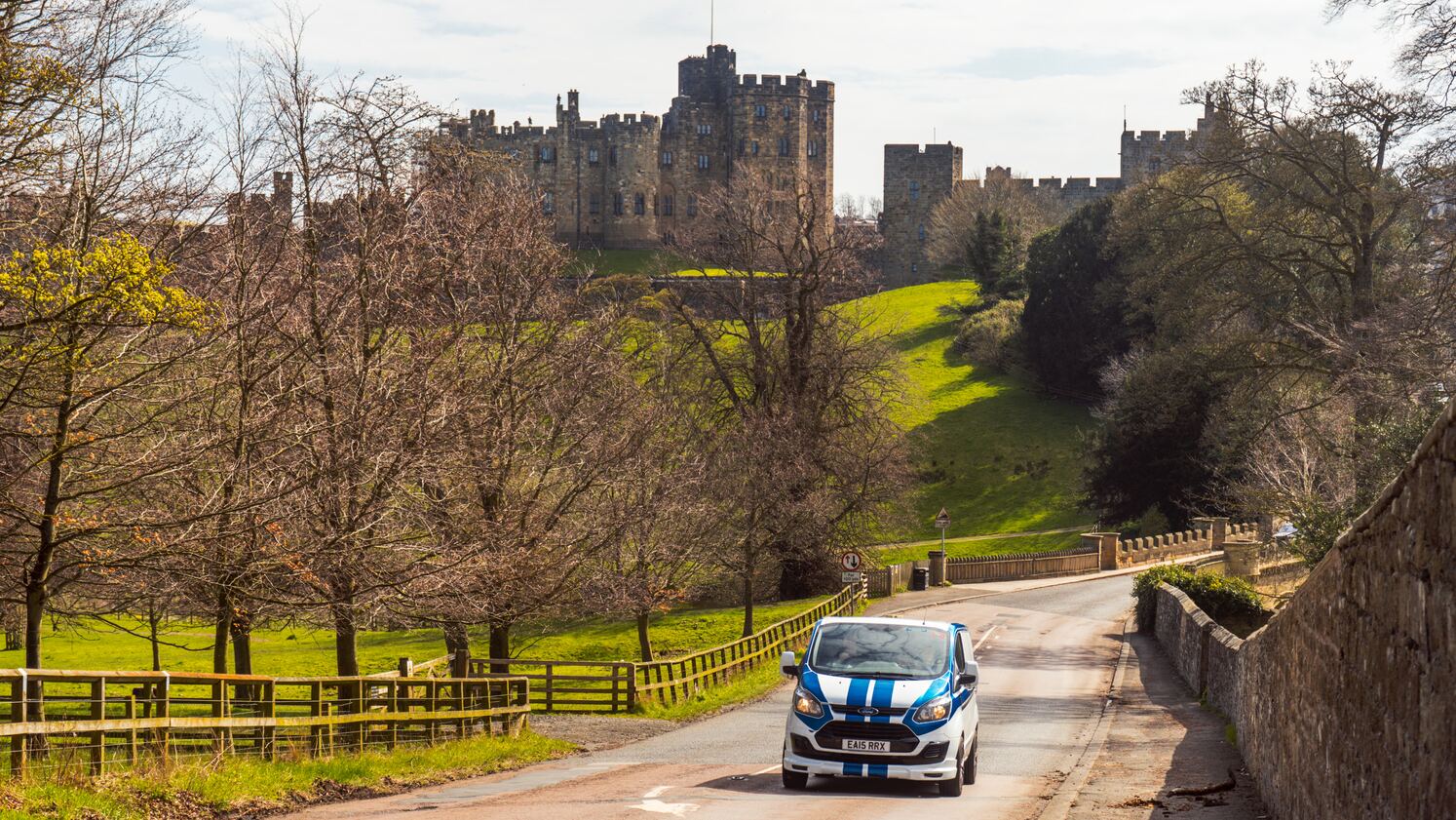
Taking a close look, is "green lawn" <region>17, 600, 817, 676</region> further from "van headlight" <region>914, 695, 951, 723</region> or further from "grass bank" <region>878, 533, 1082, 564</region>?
"van headlight" <region>914, 695, 951, 723</region>

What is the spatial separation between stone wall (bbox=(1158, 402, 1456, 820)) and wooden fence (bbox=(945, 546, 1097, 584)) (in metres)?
43.3

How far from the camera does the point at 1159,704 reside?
2591cm

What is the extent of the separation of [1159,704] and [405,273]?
584 inches

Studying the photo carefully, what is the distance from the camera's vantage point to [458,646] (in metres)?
26.1

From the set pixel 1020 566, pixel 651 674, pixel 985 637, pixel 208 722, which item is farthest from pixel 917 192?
pixel 208 722

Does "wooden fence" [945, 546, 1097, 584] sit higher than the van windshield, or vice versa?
the van windshield

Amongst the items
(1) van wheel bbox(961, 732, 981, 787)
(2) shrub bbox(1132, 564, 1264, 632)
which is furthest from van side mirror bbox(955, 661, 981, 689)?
(2) shrub bbox(1132, 564, 1264, 632)

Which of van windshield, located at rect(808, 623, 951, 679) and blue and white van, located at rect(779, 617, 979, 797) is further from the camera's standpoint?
van windshield, located at rect(808, 623, 951, 679)

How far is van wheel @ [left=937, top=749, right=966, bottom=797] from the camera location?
15.6 meters

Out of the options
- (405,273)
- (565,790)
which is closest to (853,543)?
(405,273)

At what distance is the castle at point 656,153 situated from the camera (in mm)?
122875

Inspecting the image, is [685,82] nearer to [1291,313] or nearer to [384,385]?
[1291,313]

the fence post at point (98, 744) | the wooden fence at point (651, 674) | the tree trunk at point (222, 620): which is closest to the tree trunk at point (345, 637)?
the tree trunk at point (222, 620)

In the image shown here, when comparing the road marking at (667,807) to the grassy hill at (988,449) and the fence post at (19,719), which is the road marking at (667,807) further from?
the grassy hill at (988,449)
